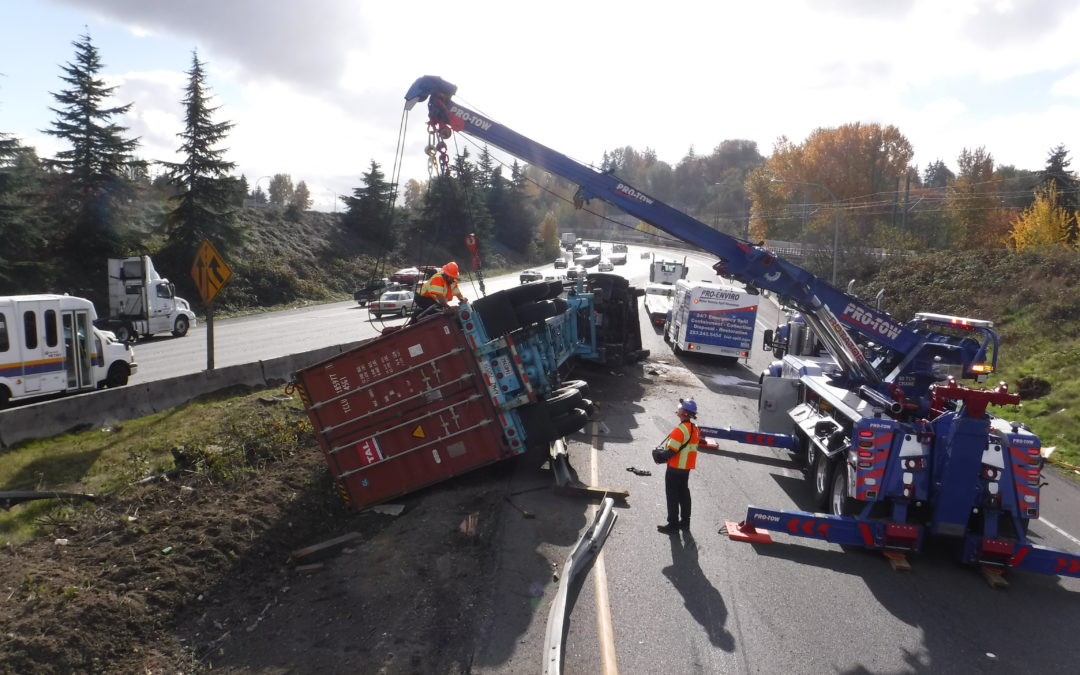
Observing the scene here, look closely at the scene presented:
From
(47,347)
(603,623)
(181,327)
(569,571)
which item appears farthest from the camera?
(181,327)

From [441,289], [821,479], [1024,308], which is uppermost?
[441,289]

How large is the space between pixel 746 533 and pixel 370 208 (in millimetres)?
54342

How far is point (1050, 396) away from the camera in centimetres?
1647

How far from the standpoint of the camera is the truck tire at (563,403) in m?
9.49

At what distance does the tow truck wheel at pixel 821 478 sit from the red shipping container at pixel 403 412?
13.0 ft

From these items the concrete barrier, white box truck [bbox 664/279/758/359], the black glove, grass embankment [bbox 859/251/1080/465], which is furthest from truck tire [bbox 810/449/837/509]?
white box truck [bbox 664/279/758/359]

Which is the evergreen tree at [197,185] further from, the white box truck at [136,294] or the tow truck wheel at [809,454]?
the tow truck wheel at [809,454]

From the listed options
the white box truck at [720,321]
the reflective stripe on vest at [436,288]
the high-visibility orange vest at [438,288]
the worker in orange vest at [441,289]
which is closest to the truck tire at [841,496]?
the worker in orange vest at [441,289]

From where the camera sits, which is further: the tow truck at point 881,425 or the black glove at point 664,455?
the black glove at point 664,455

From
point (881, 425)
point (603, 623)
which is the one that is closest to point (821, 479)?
point (881, 425)

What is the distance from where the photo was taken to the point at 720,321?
21297mm

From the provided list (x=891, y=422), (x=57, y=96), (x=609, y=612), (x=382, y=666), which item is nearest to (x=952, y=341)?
(x=891, y=422)

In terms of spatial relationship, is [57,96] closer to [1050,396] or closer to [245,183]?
[245,183]

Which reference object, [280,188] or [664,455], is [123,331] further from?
[280,188]
